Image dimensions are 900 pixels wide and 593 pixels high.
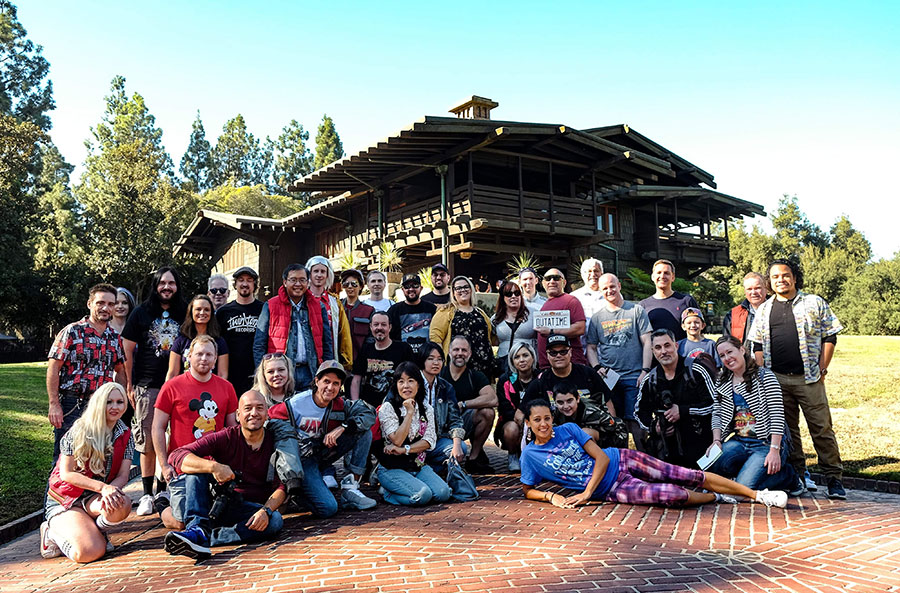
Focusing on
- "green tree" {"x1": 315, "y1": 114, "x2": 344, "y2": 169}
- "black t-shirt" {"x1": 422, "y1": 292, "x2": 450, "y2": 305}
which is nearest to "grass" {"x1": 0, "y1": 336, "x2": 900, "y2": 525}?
"black t-shirt" {"x1": 422, "y1": 292, "x2": 450, "y2": 305}

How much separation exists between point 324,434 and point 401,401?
0.76m

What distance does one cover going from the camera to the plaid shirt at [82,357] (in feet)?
16.8

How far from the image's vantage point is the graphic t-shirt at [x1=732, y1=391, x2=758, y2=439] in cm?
557

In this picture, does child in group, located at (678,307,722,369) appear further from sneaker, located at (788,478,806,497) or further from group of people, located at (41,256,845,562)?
sneaker, located at (788,478,806,497)

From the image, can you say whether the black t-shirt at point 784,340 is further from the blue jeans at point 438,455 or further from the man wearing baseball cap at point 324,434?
the man wearing baseball cap at point 324,434

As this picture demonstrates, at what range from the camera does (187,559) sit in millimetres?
4074

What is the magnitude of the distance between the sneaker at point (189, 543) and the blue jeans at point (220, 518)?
127 millimetres

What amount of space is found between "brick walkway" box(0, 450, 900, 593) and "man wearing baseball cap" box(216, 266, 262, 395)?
147 centimetres

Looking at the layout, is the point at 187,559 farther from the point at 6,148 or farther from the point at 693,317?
the point at 6,148

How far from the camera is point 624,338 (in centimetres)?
638

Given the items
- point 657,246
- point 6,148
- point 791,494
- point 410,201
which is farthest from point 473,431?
point 6,148

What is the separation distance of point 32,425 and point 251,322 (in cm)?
618

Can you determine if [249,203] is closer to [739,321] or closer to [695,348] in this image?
[739,321]

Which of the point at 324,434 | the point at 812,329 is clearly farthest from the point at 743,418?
the point at 324,434
